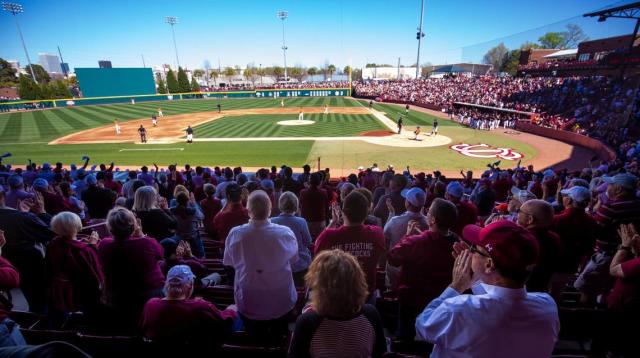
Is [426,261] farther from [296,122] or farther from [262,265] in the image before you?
[296,122]

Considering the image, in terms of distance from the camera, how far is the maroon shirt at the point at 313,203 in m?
6.49

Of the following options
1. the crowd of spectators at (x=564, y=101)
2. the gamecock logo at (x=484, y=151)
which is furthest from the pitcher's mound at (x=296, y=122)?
the crowd of spectators at (x=564, y=101)

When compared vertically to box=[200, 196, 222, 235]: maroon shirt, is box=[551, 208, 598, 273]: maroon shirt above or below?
above

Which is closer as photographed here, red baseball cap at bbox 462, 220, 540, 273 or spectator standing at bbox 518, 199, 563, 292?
red baseball cap at bbox 462, 220, 540, 273

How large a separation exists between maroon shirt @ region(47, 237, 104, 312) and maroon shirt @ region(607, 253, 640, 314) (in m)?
5.63

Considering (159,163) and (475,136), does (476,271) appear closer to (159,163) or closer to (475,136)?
(159,163)

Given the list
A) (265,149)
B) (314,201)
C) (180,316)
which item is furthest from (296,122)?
(180,316)

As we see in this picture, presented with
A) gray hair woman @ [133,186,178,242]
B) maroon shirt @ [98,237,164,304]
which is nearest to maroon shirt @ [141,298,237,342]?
maroon shirt @ [98,237,164,304]

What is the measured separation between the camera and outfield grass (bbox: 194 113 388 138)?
28812 millimetres

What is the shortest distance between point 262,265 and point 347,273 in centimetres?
159

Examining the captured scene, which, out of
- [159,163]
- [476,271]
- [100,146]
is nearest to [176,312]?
[476,271]

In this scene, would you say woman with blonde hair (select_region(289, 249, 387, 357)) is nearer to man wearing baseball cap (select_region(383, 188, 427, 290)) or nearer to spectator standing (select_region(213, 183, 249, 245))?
man wearing baseball cap (select_region(383, 188, 427, 290))

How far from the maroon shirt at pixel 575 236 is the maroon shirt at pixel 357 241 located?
2726mm

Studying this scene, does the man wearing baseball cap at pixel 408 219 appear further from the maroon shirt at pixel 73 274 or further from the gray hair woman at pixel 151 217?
the maroon shirt at pixel 73 274
